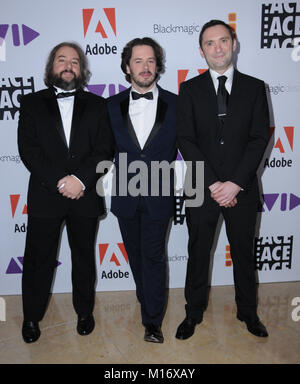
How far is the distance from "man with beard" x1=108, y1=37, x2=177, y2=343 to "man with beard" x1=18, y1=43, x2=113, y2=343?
14 centimetres

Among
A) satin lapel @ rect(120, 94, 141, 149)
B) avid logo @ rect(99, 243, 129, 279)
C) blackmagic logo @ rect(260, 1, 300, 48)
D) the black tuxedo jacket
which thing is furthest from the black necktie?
avid logo @ rect(99, 243, 129, 279)

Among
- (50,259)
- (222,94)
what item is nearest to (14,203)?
(50,259)

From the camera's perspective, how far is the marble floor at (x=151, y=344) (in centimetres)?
267

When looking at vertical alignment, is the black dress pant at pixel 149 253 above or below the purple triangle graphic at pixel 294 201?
below

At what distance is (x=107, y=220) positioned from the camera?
356 centimetres

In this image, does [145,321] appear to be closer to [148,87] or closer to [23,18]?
[148,87]

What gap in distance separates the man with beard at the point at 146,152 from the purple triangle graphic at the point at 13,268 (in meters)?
1.34

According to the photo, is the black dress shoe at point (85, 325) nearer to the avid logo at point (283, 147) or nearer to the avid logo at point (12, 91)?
the avid logo at point (12, 91)

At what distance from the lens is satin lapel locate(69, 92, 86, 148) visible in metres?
2.67

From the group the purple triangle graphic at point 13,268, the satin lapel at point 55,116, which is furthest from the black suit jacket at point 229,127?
the purple triangle graphic at point 13,268

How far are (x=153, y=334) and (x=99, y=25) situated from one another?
2448mm

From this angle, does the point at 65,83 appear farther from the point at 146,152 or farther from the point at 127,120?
the point at 146,152

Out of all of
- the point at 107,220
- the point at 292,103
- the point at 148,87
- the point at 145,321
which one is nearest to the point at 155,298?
the point at 145,321

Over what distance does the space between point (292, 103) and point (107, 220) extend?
6.32ft
